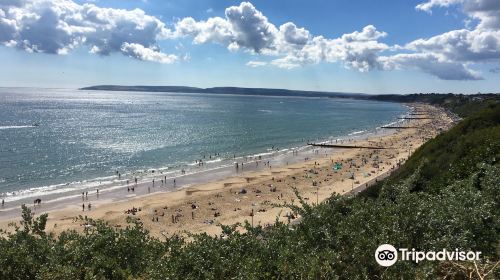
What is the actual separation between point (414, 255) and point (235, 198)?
131 feet

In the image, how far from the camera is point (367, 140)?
9906 centimetres

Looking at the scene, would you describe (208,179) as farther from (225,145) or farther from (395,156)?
(395,156)

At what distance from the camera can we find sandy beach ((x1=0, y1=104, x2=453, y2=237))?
3841 centimetres

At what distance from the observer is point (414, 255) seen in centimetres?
796

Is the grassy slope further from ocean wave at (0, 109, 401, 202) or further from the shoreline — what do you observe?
ocean wave at (0, 109, 401, 202)

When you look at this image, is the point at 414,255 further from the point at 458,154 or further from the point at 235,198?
the point at 235,198

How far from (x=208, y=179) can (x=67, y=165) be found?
22834mm

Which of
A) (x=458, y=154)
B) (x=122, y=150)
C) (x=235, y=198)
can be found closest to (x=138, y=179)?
(x=235, y=198)

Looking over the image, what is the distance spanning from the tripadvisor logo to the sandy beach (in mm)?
17366

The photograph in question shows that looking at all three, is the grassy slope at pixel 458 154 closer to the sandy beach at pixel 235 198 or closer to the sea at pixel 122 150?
the sandy beach at pixel 235 198

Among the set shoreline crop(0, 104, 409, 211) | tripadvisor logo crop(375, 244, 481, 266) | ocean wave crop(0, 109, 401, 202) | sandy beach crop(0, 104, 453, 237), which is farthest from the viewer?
ocean wave crop(0, 109, 401, 202)

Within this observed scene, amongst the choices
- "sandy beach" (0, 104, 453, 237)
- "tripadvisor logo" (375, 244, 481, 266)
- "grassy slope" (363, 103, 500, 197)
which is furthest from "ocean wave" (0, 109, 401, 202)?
"tripadvisor logo" (375, 244, 481, 266)

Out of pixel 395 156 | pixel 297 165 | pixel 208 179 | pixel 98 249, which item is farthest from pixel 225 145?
pixel 98 249

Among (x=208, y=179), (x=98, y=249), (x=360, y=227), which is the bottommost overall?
(x=208, y=179)
